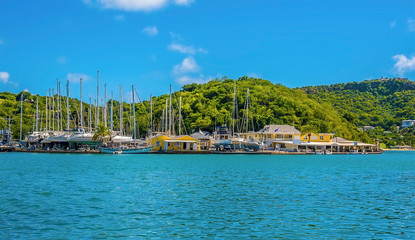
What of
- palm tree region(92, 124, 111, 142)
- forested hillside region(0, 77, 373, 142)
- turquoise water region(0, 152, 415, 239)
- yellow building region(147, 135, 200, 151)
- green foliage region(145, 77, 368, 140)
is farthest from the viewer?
green foliage region(145, 77, 368, 140)

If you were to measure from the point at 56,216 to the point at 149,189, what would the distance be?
9.65m

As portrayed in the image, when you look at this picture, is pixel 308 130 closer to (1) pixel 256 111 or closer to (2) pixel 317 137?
(2) pixel 317 137

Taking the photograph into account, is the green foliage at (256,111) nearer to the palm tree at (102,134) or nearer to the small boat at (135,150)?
the palm tree at (102,134)

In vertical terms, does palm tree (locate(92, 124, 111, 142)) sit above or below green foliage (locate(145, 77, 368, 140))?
below

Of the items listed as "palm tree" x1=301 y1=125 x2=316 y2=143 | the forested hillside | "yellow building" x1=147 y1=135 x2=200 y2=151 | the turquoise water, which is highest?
the forested hillside

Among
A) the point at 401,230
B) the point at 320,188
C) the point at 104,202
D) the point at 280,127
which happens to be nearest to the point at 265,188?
the point at 320,188

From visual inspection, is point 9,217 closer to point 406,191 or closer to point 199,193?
point 199,193

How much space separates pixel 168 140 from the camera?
284 ft

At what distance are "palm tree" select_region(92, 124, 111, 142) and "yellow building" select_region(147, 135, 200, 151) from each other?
27.9 feet

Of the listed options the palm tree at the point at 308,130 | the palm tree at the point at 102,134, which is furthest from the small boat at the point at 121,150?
the palm tree at the point at 308,130

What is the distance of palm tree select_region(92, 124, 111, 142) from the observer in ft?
274

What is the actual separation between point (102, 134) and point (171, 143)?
13.8 meters

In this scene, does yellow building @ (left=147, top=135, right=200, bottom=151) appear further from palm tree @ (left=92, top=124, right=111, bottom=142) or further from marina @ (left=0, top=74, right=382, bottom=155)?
palm tree @ (left=92, top=124, right=111, bottom=142)

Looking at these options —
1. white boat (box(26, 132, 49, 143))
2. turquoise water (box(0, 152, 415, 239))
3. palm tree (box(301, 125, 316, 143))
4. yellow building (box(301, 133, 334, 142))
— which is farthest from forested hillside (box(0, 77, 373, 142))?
turquoise water (box(0, 152, 415, 239))
